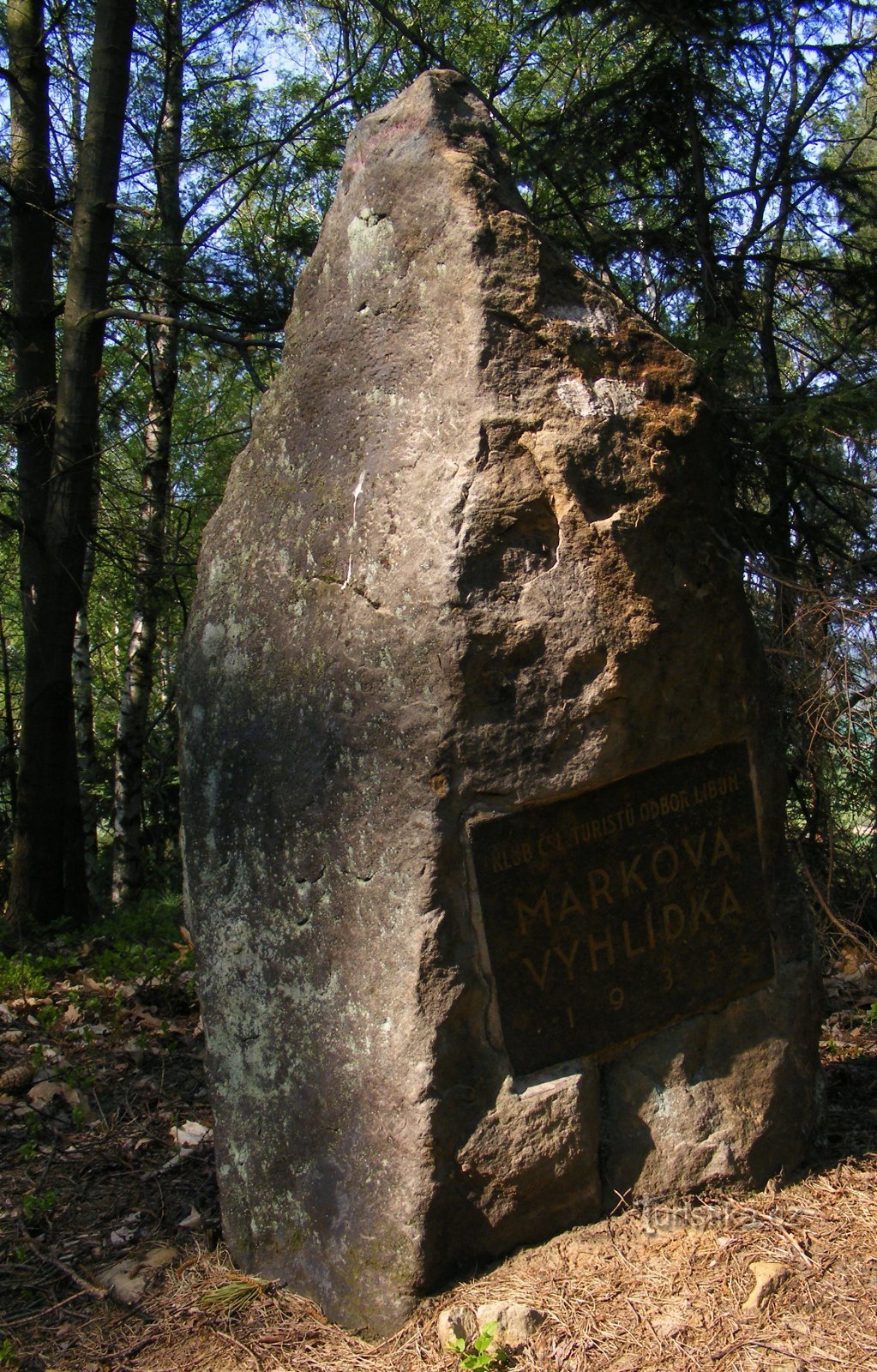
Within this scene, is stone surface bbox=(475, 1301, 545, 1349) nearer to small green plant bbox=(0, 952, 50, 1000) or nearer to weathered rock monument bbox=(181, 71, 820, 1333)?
weathered rock monument bbox=(181, 71, 820, 1333)

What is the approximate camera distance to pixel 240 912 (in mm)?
2814

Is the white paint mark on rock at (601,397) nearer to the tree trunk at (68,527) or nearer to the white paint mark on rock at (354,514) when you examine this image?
the white paint mark on rock at (354,514)

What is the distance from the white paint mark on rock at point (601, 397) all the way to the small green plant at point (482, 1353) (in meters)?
2.02

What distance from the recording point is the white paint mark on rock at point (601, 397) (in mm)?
2684

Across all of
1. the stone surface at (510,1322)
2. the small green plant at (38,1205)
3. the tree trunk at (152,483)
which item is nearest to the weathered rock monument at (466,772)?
the stone surface at (510,1322)

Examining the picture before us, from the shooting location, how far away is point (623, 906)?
277 centimetres

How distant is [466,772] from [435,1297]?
1.15 m

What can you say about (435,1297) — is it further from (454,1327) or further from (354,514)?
(354,514)

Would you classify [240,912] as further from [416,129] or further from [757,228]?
[757,228]

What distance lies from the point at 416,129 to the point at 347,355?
559 mm

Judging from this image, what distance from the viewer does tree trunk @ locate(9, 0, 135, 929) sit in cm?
614

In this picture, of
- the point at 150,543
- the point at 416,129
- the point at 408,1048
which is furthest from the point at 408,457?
the point at 150,543

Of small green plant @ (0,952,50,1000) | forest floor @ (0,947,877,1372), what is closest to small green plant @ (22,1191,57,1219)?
forest floor @ (0,947,877,1372)

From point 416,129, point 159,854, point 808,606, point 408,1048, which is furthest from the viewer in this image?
point 159,854
